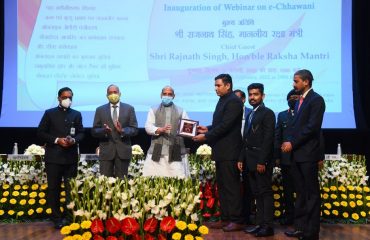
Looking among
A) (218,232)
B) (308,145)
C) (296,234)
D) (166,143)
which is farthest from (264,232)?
(166,143)

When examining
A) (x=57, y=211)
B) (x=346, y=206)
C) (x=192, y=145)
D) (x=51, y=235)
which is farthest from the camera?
(x=192, y=145)

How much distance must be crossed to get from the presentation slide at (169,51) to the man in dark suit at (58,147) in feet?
7.34

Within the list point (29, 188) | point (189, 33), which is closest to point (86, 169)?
point (29, 188)

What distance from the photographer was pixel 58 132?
190 inches

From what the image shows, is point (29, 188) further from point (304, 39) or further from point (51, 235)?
point (304, 39)

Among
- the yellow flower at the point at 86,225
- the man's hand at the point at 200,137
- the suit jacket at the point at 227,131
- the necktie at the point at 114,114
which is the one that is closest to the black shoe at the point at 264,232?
the suit jacket at the point at 227,131

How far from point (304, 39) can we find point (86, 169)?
3.41 meters

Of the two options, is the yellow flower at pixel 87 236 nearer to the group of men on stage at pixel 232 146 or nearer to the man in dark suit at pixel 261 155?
the group of men on stage at pixel 232 146

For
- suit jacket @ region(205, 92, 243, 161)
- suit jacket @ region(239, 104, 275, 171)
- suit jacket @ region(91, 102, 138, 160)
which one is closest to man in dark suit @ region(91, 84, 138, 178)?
suit jacket @ region(91, 102, 138, 160)

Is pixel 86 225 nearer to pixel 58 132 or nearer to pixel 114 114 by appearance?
Result: pixel 58 132

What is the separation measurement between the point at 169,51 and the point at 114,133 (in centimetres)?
244

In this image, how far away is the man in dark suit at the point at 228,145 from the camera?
452 cm

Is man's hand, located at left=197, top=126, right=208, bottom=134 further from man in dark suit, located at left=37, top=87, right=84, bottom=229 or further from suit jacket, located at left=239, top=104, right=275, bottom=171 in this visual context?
man in dark suit, located at left=37, top=87, right=84, bottom=229

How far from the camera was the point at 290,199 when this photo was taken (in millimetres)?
5027
